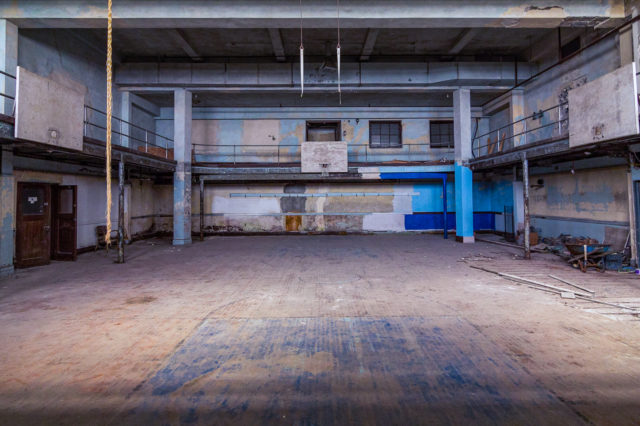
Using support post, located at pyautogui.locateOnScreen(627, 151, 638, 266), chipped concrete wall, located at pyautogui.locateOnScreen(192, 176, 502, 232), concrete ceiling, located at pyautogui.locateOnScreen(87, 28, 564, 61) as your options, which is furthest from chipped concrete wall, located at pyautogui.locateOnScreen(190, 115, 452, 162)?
support post, located at pyautogui.locateOnScreen(627, 151, 638, 266)

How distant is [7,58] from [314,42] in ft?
29.0

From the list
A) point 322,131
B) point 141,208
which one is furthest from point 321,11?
point 141,208

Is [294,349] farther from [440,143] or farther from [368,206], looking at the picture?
[440,143]

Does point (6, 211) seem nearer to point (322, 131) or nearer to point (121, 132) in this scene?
point (121, 132)

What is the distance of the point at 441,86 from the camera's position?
497 inches

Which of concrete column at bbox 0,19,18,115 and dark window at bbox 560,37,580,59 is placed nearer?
concrete column at bbox 0,19,18,115

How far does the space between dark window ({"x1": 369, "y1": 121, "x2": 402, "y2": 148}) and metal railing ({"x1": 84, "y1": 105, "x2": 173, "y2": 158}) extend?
9821 mm

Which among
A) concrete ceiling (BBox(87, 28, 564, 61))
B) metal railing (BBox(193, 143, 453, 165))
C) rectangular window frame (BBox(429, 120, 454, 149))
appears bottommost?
metal railing (BBox(193, 143, 453, 165))

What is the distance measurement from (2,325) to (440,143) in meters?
16.6

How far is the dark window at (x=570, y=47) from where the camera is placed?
10.4 metres

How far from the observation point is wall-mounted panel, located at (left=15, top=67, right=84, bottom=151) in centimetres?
598

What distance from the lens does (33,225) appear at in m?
8.55

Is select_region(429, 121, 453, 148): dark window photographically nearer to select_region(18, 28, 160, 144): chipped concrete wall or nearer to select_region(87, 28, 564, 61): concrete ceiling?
select_region(87, 28, 564, 61): concrete ceiling

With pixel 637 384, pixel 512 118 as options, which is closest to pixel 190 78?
pixel 512 118
